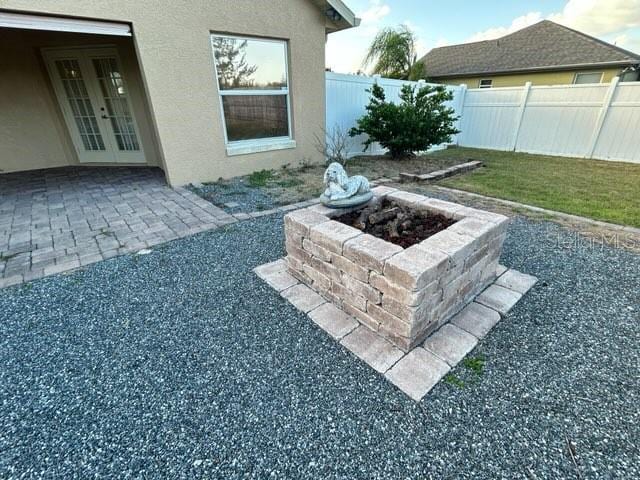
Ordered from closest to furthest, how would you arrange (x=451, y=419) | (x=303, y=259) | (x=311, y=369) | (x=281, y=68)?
(x=451, y=419), (x=311, y=369), (x=303, y=259), (x=281, y=68)

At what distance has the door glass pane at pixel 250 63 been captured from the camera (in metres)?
5.07

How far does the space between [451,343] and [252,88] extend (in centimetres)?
545

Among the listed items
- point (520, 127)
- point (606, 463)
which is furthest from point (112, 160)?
point (520, 127)

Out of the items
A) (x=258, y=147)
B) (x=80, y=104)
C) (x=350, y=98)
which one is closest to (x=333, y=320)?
(x=258, y=147)

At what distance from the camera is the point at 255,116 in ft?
18.8

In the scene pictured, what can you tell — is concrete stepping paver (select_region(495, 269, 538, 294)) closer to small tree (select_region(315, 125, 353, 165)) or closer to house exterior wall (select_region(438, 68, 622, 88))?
small tree (select_region(315, 125, 353, 165))

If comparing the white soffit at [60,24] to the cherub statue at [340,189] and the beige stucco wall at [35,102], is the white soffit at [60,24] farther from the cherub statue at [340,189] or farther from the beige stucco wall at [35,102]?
the cherub statue at [340,189]

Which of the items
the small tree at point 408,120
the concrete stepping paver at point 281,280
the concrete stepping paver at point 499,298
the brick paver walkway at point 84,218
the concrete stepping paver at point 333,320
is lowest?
the concrete stepping paver at point 333,320

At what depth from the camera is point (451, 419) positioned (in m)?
1.46

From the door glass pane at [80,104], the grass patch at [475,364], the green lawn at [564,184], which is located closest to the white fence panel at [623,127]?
the green lawn at [564,184]

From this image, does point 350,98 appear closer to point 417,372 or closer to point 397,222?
point 397,222

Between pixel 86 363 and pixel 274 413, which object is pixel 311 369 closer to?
pixel 274 413

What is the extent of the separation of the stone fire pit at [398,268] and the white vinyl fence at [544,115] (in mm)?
5229

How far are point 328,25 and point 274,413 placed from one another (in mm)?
6855
